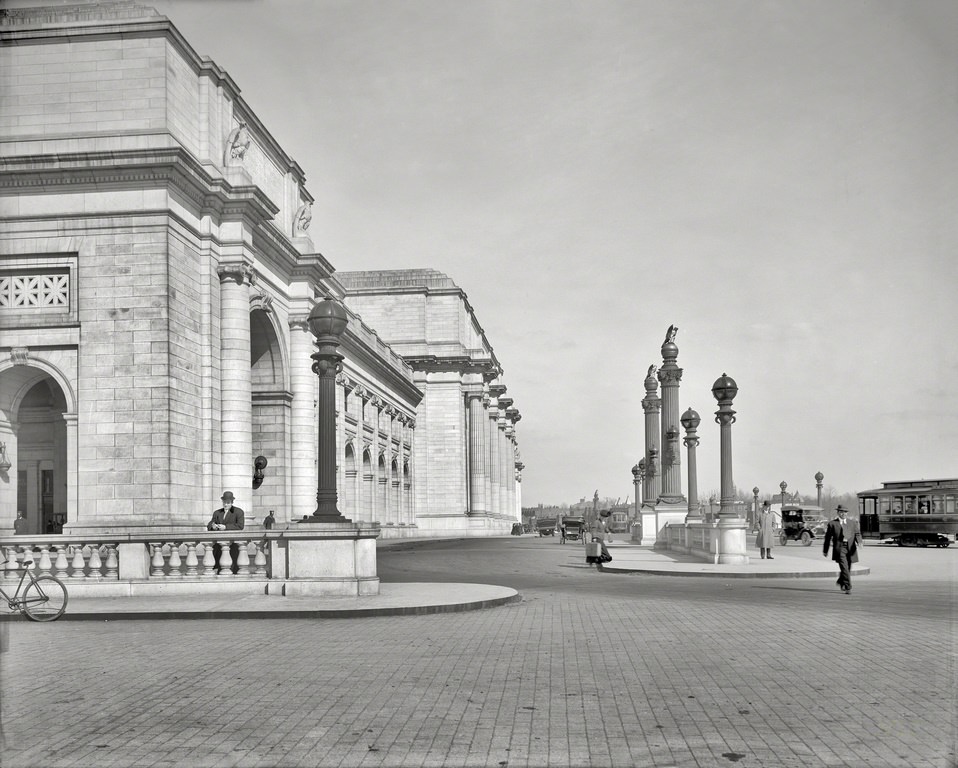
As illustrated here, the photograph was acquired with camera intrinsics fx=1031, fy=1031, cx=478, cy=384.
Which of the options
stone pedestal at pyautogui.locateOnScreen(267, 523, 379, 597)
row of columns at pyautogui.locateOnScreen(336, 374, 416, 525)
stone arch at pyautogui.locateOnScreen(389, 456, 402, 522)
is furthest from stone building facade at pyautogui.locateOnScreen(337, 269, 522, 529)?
stone pedestal at pyautogui.locateOnScreen(267, 523, 379, 597)

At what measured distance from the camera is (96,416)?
25.3 meters

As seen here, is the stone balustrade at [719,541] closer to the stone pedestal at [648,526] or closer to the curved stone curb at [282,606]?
the stone pedestal at [648,526]

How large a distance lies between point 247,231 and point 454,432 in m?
53.3

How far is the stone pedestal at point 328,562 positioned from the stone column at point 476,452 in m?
67.1

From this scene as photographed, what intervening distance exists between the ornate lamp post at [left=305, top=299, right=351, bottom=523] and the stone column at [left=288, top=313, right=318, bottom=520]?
17931 mm

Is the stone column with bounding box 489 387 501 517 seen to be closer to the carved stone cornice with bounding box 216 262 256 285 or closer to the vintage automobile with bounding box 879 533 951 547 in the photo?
the vintage automobile with bounding box 879 533 951 547

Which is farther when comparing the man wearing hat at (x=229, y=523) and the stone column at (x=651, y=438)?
the stone column at (x=651, y=438)

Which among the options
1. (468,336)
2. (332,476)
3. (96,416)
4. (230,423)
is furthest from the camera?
(468,336)

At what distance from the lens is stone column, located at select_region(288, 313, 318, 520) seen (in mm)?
37062

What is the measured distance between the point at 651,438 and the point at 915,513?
14.0m

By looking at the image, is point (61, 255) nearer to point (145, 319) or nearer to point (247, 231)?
point (145, 319)

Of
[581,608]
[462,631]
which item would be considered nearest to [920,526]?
[581,608]

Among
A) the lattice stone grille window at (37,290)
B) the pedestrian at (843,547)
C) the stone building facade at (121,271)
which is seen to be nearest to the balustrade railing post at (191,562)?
the stone building facade at (121,271)

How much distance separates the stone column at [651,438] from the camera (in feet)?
166
